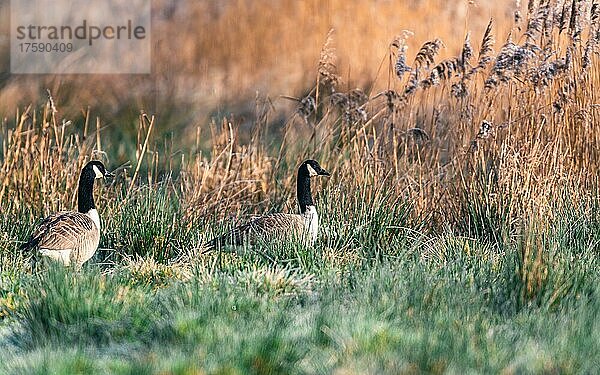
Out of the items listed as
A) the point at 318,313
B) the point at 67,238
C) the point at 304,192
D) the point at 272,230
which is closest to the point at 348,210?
the point at 304,192

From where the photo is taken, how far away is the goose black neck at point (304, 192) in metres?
6.70

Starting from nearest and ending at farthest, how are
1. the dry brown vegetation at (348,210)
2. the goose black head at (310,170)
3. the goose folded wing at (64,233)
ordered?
the dry brown vegetation at (348,210), the goose folded wing at (64,233), the goose black head at (310,170)

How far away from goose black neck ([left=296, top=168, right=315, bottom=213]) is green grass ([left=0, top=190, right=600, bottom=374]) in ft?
1.96

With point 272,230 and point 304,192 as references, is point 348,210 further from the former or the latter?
point 272,230

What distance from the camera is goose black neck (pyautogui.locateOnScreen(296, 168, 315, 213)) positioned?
22.0ft

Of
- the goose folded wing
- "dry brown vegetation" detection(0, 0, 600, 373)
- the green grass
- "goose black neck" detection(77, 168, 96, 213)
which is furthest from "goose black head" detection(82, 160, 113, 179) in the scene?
the green grass

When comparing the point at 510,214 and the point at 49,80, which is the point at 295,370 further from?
the point at 49,80

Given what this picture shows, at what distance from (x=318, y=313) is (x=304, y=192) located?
210cm

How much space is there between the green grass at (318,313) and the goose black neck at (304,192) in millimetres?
598

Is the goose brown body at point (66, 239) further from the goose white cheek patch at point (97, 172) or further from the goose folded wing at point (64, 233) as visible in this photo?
the goose white cheek patch at point (97, 172)

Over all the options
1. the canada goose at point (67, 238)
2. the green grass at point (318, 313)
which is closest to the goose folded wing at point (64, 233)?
the canada goose at point (67, 238)

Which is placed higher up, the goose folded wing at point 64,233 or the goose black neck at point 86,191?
the goose black neck at point 86,191

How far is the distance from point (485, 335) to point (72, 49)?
8.52 meters

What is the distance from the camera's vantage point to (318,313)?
4.68 m
